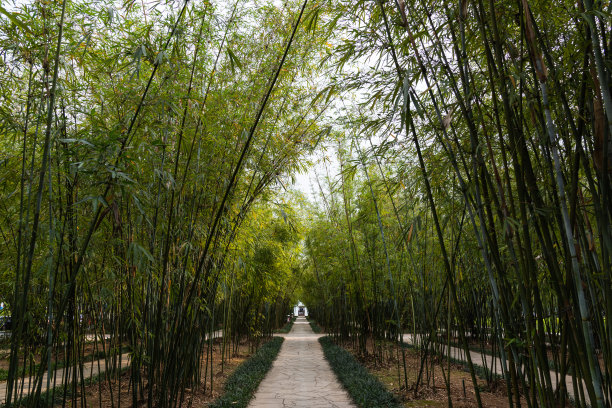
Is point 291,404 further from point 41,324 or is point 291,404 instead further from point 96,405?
point 41,324

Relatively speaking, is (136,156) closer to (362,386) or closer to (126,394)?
(126,394)

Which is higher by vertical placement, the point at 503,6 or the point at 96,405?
the point at 503,6

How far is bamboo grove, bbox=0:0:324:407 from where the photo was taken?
7.10 ft

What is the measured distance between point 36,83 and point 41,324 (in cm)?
229

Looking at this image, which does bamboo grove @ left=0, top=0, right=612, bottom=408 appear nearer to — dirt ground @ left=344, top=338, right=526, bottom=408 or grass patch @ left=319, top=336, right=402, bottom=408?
dirt ground @ left=344, top=338, right=526, bottom=408

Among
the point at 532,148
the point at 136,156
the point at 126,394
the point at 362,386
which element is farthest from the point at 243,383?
the point at 532,148

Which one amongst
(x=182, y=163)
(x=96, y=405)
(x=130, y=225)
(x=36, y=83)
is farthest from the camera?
(x=96, y=405)

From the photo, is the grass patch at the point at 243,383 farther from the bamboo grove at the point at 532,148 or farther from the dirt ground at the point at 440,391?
the bamboo grove at the point at 532,148

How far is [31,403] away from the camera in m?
2.33

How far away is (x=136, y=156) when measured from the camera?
234cm

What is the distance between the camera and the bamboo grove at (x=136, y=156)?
2.16 metres

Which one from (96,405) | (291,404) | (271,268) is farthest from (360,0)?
(271,268)

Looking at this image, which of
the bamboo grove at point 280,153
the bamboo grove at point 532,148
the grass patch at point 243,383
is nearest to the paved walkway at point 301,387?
the grass patch at point 243,383

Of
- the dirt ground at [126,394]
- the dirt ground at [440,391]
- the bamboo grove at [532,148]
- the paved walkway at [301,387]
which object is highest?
the bamboo grove at [532,148]
